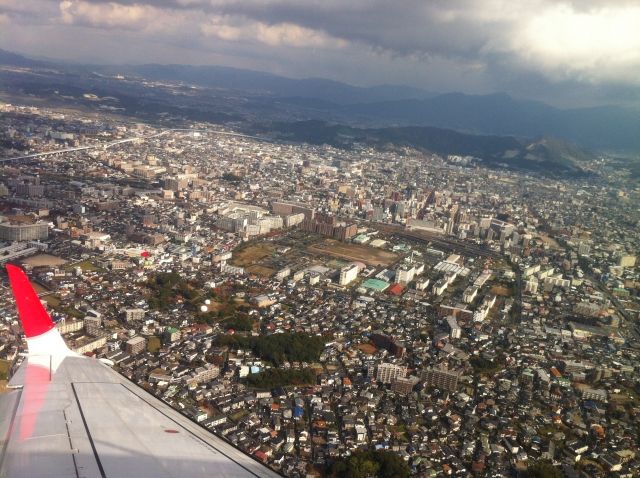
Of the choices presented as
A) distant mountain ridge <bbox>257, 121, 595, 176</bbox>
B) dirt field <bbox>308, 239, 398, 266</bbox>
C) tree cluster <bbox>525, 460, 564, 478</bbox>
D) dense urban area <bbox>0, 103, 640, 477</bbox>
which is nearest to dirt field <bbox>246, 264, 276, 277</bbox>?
dense urban area <bbox>0, 103, 640, 477</bbox>

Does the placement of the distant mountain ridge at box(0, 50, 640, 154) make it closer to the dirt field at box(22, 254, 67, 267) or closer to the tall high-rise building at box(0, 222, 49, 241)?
the tall high-rise building at box(0, 222, 49, 241)

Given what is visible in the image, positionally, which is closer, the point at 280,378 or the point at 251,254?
the point at 280,378

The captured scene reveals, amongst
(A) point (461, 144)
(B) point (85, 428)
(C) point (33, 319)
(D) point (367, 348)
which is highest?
(A) point (461, 144)

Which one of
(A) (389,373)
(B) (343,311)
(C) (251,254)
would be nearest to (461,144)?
(C) (251,254)

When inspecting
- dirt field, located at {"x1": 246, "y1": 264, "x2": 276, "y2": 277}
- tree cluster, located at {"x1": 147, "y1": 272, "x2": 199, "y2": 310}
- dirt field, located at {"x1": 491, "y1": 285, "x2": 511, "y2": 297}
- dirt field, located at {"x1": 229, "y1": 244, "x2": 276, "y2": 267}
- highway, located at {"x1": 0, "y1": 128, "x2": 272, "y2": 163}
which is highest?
highway, located at {"x1": 0, "y1": 128, "x2": 272, "y2": 163}

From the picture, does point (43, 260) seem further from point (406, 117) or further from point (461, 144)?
point (406, 117)

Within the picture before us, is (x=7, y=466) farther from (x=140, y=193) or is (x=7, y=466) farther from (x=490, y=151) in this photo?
(x=490, y=151)

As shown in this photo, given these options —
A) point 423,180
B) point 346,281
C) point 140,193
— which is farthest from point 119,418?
point 423,180
